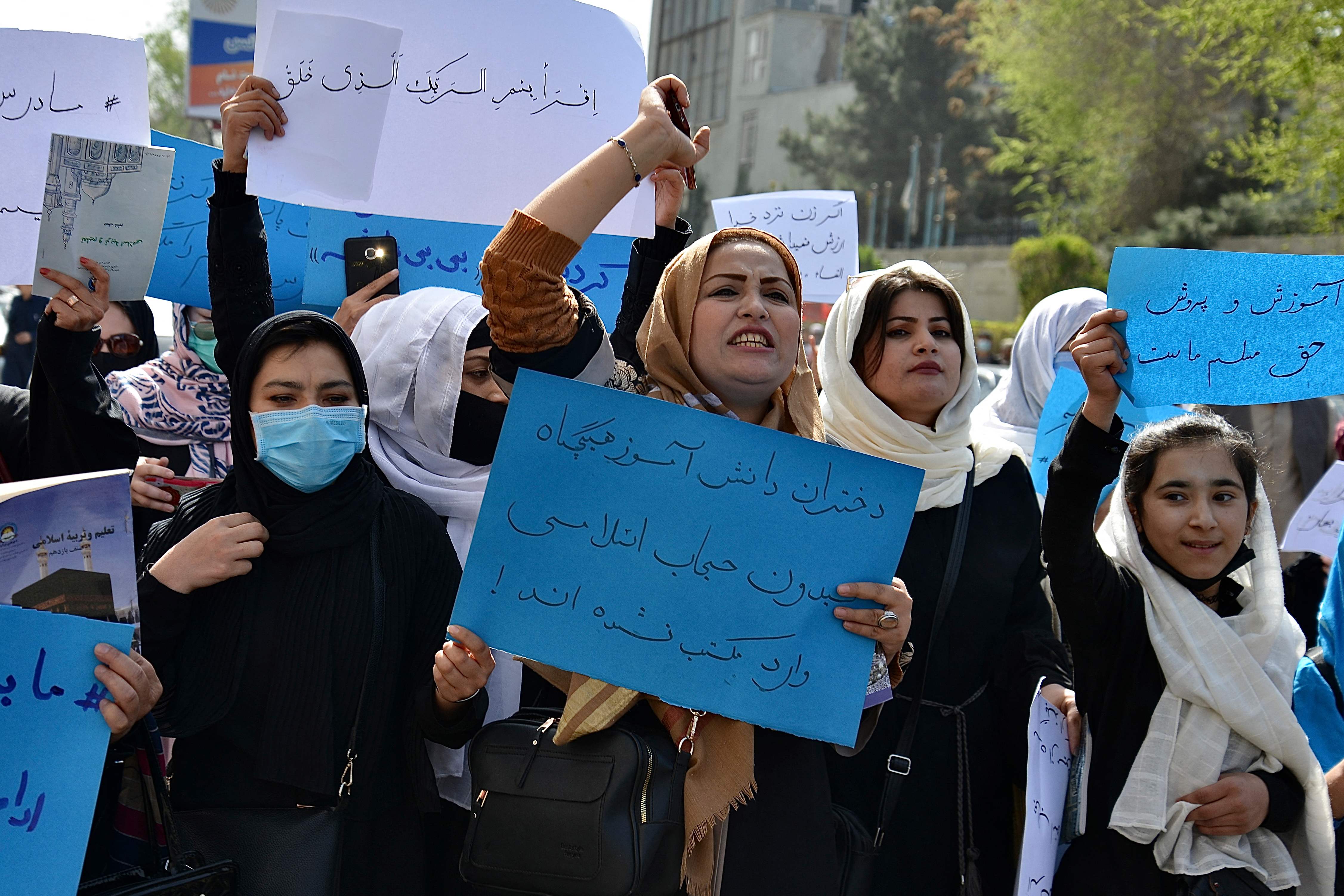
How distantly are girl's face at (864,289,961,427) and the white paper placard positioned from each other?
1.56m

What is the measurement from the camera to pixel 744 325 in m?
1.93

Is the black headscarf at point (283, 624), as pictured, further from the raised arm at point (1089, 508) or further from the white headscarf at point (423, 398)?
the raised arm at point (1089, 508)

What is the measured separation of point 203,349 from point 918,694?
8.18 feet

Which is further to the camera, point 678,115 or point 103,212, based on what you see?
point 103,212

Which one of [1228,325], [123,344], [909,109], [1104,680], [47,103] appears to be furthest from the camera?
[909,109]

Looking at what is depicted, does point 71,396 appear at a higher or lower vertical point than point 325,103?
lower

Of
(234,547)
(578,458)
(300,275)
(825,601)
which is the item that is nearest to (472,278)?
(300,275)

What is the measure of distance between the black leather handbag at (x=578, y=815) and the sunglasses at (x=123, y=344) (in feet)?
9.30

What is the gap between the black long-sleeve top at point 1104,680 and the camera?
83.7 inches

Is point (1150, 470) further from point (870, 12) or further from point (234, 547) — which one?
point (870, 12)

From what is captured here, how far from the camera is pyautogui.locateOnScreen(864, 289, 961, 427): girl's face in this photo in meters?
2.47

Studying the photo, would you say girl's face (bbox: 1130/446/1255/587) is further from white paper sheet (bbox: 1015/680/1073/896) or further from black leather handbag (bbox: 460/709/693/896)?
black leather handbag (bbox: 460/709/693/896)

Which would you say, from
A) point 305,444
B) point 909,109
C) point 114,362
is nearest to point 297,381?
point 305,444

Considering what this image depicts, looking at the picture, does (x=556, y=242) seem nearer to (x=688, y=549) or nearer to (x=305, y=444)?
(x=688, y=549)
